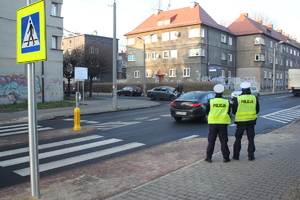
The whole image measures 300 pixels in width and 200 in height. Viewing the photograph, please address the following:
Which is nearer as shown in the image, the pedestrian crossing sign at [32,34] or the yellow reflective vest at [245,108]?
the pedestrian crossing sign at [32,34]

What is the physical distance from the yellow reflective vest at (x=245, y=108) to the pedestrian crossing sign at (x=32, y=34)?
4.25 metres

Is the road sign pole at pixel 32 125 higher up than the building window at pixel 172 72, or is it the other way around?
the building window at pixel 172 72

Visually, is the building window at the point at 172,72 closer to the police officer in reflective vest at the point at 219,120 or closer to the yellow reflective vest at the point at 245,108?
the yellow reflective vest at the point at 245,108

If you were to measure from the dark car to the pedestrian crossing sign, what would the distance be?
9302mm

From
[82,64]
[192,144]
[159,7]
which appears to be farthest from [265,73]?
[192,144]

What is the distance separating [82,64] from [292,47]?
56.6 meters

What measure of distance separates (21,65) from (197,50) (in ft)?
88.7

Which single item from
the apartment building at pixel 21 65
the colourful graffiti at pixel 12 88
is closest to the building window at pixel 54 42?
the apartment building at pixel 21 65

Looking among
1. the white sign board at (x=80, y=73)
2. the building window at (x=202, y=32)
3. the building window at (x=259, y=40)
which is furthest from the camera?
the building window at (x=259, y=40)

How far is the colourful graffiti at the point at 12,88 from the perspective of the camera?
21016 mm

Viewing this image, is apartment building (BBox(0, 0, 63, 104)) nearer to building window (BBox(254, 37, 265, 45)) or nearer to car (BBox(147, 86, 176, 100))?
car (BBox(147, 86, 176, 100))

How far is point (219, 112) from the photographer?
605cm

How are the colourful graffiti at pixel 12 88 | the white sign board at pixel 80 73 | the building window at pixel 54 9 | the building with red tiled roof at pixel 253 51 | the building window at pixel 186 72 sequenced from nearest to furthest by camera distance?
the white sign board at pixel 80 73 < the colourful graffiti at pixel 12 88 < the building window at pixel 54 9 < the building window at pixel 186 72 < the building with red tiled roof at pixel 253 51

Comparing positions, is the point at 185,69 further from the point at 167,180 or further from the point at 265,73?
the point at 167,180
